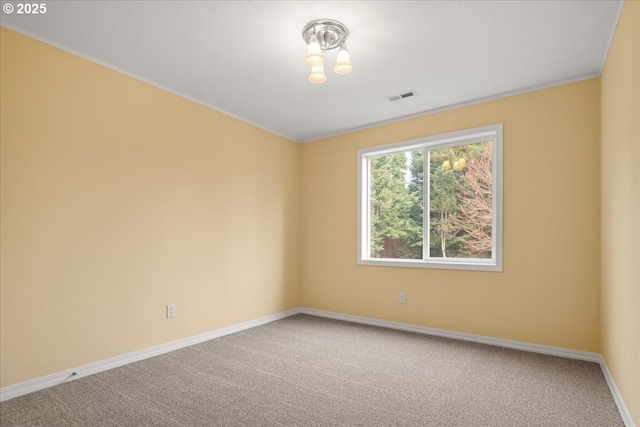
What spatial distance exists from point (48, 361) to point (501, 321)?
3.86 meters

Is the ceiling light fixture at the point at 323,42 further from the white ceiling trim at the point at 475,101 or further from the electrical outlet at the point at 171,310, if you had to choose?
the electrical outlet at the point at 171,310

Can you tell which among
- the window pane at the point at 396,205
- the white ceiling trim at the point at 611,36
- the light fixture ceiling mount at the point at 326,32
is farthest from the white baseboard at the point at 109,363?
the white ceiling trim at the point at 611,36

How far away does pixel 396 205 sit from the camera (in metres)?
4.46

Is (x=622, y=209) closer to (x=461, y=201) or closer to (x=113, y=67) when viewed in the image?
(x=461, y=201)

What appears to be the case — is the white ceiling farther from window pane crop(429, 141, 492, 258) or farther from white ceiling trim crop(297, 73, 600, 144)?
window pane crop(429, 141, 492, 258)

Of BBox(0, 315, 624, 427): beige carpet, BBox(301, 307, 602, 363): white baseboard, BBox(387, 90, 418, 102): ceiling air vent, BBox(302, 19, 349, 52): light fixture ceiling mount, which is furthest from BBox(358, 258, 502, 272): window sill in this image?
BBox(302, 19, 349, 52): light fixture ceiling mount

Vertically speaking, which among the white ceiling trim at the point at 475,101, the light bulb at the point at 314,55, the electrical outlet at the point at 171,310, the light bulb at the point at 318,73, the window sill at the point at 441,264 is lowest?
the electrical outlet at the point at 171,310

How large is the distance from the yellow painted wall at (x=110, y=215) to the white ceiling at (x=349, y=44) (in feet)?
1.12

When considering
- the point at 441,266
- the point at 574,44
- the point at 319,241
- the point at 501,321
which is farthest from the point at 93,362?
the point at 574,44

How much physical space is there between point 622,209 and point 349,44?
Answer: 2.15 metres

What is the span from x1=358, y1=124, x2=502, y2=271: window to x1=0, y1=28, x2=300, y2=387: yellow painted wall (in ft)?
4.94

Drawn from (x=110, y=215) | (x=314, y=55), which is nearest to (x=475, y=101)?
(x=314, y=55)

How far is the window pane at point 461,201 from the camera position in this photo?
12.3 ft

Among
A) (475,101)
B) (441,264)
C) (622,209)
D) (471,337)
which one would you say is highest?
(475,101)
